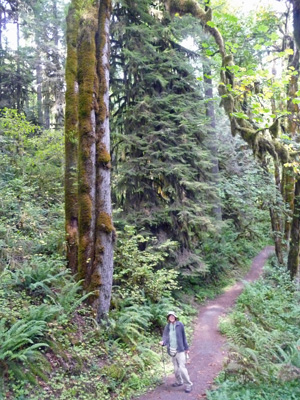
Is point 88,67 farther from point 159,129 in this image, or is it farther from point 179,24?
point 179,24

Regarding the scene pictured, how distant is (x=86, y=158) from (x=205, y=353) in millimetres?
6282

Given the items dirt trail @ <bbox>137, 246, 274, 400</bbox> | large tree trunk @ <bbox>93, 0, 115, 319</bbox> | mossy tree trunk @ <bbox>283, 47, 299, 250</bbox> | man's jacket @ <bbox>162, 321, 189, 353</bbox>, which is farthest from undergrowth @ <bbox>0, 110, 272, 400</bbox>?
mossy tree trunk @ <bbox>283, 47, 299, 250</bbox>

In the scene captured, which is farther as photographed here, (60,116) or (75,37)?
(60,116)

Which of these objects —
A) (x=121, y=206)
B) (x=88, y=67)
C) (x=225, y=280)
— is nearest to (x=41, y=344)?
(x=88, y=67)

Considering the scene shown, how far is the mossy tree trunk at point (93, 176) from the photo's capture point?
841cm

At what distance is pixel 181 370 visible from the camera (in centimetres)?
712

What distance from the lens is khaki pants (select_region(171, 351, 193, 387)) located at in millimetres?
7051

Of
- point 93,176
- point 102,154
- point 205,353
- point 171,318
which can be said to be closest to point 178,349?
point 171,318

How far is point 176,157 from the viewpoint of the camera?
12.6 meters

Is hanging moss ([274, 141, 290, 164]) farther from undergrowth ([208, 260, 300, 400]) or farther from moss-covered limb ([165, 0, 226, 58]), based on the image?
undergrowth ([208, 260, 300, 400])

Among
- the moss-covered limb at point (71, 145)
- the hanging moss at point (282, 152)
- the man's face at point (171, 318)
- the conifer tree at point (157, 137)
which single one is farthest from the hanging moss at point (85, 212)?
the hanging moss at point (282, 152)

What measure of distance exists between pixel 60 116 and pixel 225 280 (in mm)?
13836

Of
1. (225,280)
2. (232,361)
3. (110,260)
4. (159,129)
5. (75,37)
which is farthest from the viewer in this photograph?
(225,280)

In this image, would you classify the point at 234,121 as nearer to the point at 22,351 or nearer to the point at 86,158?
the point at 86,158
